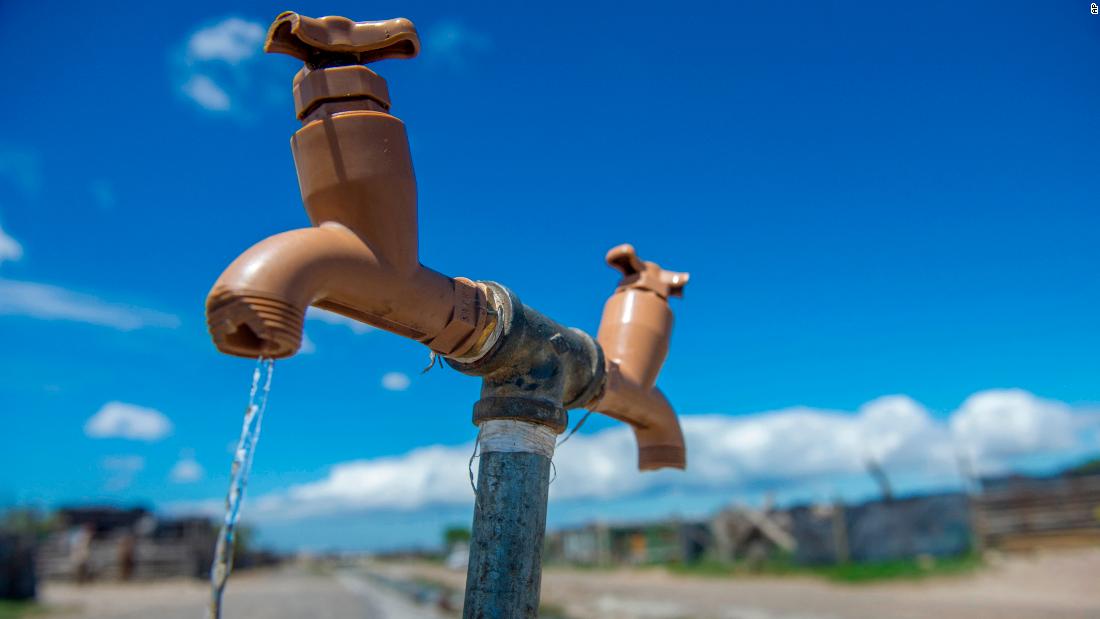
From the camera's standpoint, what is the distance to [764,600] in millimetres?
16031

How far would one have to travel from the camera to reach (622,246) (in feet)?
10.1

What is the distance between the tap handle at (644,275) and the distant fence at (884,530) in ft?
64.0

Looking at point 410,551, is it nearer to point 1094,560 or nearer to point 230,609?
point 230,609

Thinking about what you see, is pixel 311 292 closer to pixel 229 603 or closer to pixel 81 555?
pixel 229 603

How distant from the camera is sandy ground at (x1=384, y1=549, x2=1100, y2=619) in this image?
13.1m

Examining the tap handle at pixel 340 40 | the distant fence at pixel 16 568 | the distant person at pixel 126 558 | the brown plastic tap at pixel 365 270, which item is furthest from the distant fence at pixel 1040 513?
the distant person at pixel 126 558

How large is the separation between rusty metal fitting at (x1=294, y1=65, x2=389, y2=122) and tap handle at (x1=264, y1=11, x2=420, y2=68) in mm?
51

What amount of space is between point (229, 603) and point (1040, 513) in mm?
19772

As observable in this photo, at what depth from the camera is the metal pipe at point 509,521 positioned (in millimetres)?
1908

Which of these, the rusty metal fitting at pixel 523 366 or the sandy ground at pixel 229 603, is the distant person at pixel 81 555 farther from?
the rusty metal fitting at pixel 523 366

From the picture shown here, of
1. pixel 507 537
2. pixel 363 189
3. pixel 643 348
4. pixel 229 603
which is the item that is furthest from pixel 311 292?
pixel 229 603

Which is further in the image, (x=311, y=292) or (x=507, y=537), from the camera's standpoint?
(x=507, y=537)

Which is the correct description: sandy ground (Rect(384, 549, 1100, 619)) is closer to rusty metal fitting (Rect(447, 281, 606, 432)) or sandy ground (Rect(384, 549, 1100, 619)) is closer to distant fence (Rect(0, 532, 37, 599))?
distant fence (Rect(0, 532, 37, 599))

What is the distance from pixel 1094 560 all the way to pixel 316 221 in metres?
19.5
